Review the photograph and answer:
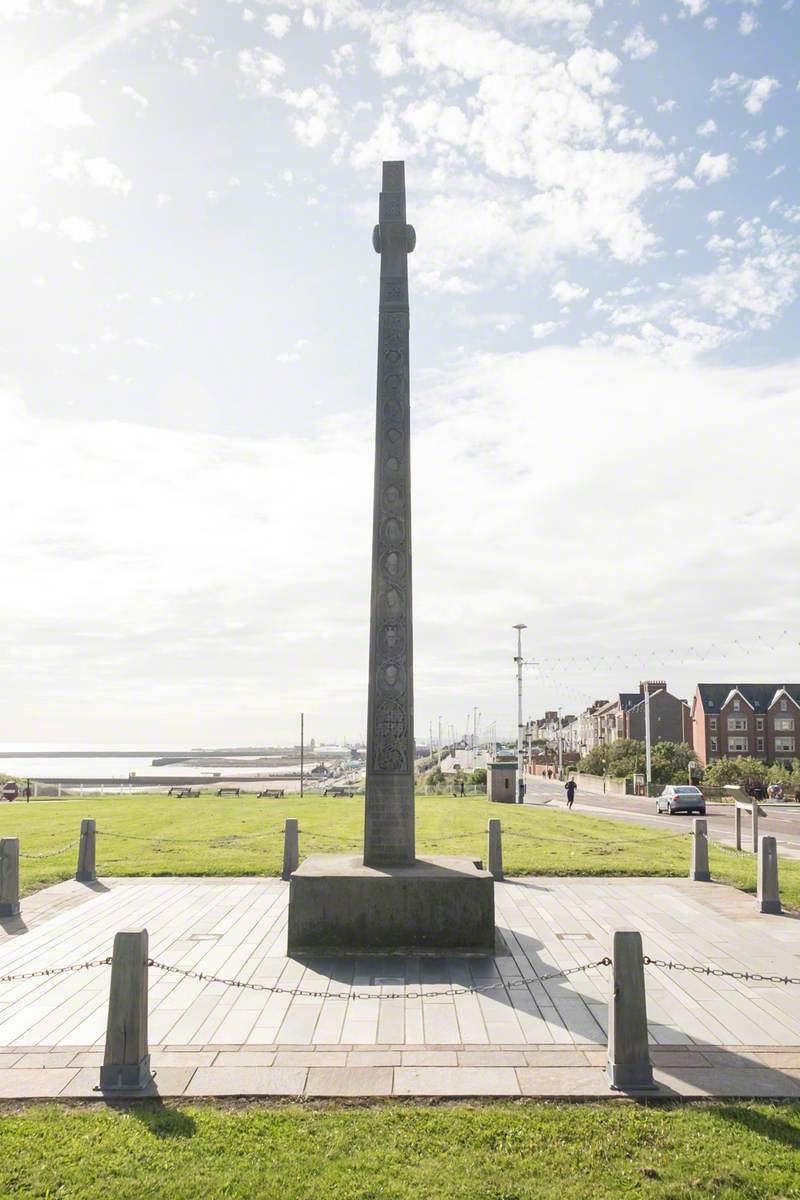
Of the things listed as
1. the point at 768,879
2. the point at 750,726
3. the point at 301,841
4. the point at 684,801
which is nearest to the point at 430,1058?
the point at 768,879

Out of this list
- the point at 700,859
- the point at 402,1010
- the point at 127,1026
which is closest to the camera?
the point at 127,1026

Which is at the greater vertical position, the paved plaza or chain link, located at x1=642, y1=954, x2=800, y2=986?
chain link, located at x1=642, y1=954, x2=800, y2=986

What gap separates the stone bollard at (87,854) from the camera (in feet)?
50.3

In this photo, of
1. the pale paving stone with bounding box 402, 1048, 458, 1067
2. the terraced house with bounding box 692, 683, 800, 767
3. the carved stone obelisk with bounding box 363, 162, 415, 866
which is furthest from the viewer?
the terraced house with bounding box 692, 683, 800, 767

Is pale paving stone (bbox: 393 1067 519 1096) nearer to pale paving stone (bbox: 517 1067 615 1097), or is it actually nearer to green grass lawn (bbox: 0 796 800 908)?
pale paving stone (bbox: 517 1067 615 1097)

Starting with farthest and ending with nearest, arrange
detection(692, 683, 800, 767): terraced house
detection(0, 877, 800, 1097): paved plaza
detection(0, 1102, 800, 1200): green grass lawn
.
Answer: detection(692, 683, 800, 767): terraced house < detection(0, 877, 800, 1097): paved plaza < detection(0, 1102, 800, 1200): green grass lawn

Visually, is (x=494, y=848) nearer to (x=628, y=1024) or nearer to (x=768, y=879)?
(x=768, y=879)

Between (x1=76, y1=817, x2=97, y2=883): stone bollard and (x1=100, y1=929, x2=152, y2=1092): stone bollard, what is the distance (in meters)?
9.43

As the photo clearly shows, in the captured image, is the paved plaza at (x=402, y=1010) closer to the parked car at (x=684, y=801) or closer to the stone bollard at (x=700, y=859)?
the stone bollard at (x=700, y=859)

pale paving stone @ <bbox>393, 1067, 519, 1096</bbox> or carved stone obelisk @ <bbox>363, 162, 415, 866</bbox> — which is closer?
pale paving stone @ <bbox>393, 1067, 519, 1096</bbox>

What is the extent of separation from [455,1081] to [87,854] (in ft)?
35.8

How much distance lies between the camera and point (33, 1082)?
6504 mm

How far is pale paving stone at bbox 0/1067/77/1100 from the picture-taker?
20.6ft

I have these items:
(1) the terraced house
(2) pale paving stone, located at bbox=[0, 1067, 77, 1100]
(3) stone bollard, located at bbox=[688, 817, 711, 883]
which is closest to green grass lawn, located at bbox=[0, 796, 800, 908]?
(3) stone bollard, located at bbox=[688, 817, 711, 883]
